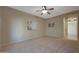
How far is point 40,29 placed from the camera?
6.37ft

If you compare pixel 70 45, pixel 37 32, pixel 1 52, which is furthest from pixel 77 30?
pixel 1 52

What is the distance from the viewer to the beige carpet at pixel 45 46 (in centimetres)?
180

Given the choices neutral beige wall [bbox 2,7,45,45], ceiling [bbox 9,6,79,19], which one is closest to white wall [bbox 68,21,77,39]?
ceiling [bbox 9,6,79,19]

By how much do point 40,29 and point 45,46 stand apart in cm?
35

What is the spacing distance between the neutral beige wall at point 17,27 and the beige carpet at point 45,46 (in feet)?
0.37

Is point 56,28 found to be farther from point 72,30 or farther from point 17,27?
point 17,27

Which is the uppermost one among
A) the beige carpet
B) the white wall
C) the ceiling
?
the ceiling

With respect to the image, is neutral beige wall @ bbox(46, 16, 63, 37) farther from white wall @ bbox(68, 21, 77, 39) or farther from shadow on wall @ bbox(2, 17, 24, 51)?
shadow on wall @ bbox(2, 17, 24, 51)

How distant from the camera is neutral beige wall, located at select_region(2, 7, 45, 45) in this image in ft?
5.83

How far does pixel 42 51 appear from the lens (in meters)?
1.85

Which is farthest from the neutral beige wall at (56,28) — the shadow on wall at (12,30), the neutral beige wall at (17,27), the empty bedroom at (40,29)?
the shadow on wall at (12,30)

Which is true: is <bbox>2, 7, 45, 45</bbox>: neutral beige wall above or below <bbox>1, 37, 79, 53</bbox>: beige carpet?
above
